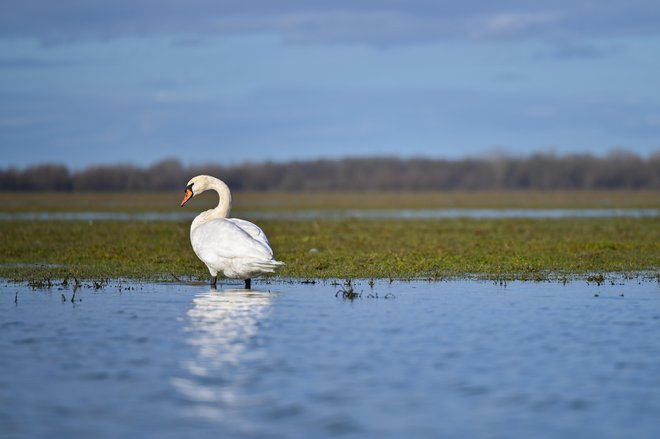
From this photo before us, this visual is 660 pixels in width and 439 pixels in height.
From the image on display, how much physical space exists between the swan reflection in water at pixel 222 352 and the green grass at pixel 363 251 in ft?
15.3

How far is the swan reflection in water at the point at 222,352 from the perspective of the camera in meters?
8.98

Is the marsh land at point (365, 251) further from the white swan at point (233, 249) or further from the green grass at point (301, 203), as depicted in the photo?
the green grass at point (301, 203)

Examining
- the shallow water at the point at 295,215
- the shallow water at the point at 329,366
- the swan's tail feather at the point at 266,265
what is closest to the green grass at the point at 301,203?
the shallow water at the point at 295,215

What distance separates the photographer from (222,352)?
11.1m

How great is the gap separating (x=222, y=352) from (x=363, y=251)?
46.3 ft

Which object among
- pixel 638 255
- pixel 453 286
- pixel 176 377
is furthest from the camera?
pixel 638 255

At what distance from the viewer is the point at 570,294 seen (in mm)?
16453

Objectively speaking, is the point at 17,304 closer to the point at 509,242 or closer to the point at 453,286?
the point at 453,286

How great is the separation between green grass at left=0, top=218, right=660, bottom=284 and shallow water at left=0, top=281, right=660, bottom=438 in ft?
13.9

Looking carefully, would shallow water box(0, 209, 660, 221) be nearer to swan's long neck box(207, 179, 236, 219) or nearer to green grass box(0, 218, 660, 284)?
green grass box(0, 218, 660, 284)

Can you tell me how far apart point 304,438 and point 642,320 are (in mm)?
7123

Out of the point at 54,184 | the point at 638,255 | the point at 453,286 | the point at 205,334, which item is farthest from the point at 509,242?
the point at 54,184

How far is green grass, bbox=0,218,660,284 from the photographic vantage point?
20.3 m

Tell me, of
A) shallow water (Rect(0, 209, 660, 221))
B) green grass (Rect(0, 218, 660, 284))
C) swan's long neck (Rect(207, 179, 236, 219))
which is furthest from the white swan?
shallow water (Rect(0, 209, 660, 221))
